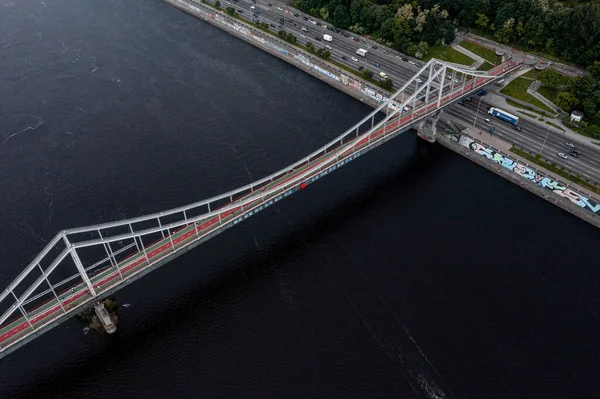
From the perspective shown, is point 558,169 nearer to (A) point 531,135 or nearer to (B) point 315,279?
(A) point 531,135

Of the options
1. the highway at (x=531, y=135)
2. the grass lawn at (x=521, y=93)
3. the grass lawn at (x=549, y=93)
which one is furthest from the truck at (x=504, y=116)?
the grass lawn at (x=549, y=93)

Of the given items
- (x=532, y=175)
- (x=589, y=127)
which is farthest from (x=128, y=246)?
(x=589, y=127)

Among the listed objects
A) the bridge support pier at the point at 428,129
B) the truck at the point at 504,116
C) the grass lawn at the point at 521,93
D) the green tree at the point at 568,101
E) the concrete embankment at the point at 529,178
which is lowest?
the concrete embankment at the point at 529,178

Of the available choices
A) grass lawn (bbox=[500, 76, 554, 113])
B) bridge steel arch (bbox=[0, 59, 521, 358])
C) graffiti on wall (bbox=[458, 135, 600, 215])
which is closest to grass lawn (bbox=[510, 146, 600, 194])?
graffiti on wall (bbox=[458, 135, 600, 215])

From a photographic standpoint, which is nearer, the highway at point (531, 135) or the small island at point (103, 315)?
the small island at point (103, 315)

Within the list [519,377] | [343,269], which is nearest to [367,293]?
[343,269]

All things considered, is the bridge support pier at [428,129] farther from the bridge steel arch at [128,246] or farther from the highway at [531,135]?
the highway at [531,135]
